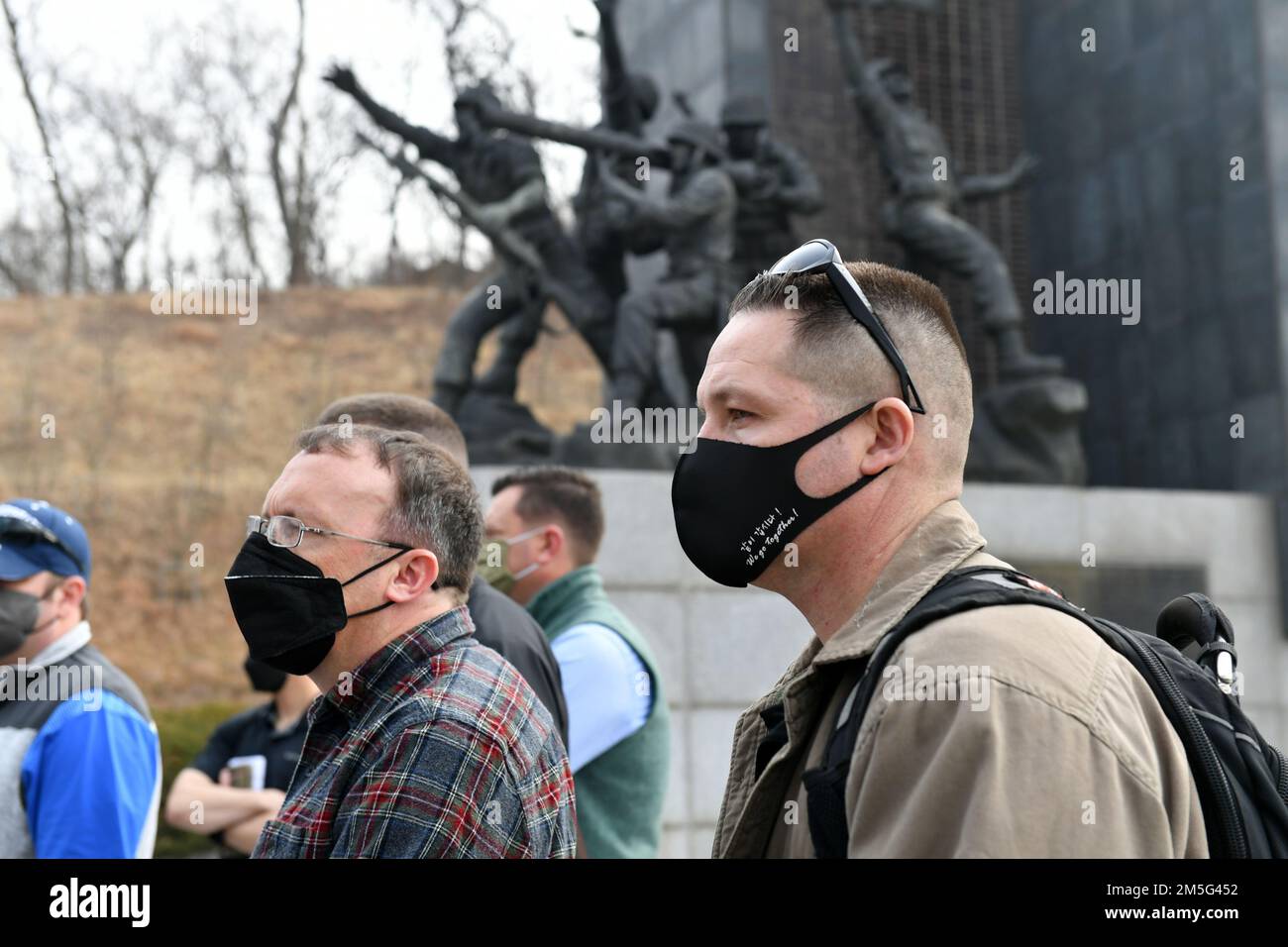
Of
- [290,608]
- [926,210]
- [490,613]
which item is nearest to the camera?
[290,608]

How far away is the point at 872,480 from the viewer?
2006mm

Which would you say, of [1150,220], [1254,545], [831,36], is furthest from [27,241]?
[1254,545]

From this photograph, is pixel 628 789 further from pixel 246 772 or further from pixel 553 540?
pixel 246 772

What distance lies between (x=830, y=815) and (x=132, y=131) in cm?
2817

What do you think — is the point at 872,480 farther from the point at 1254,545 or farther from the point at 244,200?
the point at 244,200

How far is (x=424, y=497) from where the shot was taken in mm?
2801

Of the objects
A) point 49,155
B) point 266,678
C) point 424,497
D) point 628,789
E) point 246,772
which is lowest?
point 246,772

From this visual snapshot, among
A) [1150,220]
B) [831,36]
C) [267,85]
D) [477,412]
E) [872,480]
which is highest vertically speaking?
[267,85]

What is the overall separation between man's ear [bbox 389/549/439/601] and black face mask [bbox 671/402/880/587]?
0.69 m

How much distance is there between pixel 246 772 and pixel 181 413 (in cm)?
2101

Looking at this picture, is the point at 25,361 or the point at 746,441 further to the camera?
the point at 25,361

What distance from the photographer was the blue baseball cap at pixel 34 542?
12.3ft

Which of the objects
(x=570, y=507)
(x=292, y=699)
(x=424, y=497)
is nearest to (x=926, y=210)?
(x=292, y=699)
